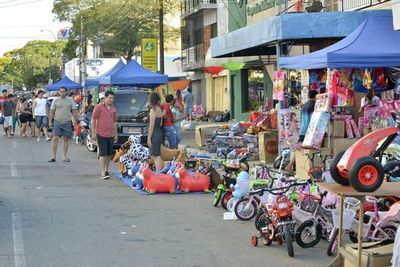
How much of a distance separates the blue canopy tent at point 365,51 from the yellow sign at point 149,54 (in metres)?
16.3

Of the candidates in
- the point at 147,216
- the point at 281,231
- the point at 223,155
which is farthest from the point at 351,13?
the point at 281,231

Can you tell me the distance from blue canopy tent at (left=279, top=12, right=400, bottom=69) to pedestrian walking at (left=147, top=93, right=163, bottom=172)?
292 cm

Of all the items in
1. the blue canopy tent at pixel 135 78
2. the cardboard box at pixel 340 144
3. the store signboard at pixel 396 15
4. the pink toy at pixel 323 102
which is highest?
the store signboard at pixel 396 15

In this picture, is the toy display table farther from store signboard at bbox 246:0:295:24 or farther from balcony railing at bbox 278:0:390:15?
store signboard at bbox 246:0:295:24

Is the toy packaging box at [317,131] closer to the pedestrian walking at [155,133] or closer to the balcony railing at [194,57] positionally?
the pedestrian walking at [155,133]

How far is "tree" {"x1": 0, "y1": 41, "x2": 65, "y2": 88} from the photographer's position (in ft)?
370

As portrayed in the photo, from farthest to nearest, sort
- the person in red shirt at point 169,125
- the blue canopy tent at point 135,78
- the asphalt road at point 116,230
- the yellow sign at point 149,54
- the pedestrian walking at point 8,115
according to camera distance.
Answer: the yellow sign at point 149,54
the pedestrian walking at point 8,115
the blue canopy tent at point 135,78
the person in red shirt at point 169,125
the asphalt road at point 116,230

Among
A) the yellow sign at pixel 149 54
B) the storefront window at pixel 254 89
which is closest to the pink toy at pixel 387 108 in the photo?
the yellow sign at pixel 149 54

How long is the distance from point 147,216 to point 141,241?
1.67 meters

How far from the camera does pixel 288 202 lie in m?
8.07

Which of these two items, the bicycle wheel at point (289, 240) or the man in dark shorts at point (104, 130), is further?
the man in dark shorts at point (104, 130)

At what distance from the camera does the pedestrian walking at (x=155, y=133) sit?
1325 centimetres

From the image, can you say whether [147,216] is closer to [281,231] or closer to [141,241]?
[141,241]

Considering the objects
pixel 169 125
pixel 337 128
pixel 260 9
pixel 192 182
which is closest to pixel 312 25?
pixel 337 128
